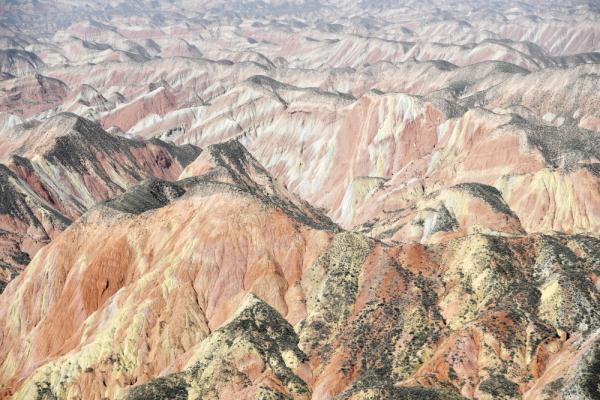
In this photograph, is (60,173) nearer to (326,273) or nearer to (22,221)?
(22,221)

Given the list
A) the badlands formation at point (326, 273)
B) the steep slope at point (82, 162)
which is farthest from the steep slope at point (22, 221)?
the steep slope at point (82, 162)

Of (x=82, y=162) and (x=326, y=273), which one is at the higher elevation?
(x=326, y=273)

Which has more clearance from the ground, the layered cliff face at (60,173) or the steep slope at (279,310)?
the steep slope at (279,310)

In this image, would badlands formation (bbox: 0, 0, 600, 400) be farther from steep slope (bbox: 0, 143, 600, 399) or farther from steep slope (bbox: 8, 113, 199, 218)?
steep slope (bbox: 8, 113, 199, 218)

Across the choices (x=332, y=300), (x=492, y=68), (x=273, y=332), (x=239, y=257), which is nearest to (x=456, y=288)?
(x=332, y=300)

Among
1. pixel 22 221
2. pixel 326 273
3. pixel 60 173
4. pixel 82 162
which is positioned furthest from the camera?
pixel 82 162

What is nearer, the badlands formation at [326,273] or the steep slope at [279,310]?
the steep slope at [279,310]

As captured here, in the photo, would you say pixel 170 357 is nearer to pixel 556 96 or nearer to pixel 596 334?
pixel 596 334

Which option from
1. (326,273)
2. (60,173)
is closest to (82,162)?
(60,173)

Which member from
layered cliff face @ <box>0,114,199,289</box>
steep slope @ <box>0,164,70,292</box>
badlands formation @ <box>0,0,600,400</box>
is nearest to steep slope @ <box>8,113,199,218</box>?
layered cliff face @ <box>0,114,199,289</box>

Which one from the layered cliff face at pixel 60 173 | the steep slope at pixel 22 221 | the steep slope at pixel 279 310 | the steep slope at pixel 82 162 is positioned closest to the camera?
the steep slope at pixel 279 310

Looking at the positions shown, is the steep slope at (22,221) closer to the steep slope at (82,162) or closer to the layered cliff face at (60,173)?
the layered cliff face at (60,173)

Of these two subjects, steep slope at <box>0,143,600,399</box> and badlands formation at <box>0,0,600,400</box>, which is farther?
badlands formation at <box>0,0,600,400</box>
